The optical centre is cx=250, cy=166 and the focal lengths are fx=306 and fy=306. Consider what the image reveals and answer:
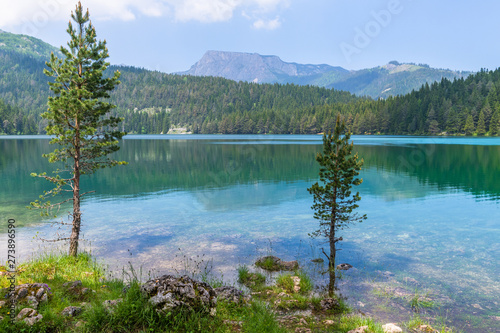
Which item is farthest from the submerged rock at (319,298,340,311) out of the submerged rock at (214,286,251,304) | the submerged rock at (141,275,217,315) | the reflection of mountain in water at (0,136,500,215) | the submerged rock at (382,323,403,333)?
the reflection of mountain in water at (0,136,500,215)

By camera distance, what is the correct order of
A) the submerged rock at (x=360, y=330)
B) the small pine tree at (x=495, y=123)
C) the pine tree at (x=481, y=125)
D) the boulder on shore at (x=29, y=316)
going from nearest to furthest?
the boulder on shore at (x=29, y=316)
the submerged rock at (x=360, y=330)
the small pine tree at (x=495, y=123)
the pine tree at (x=481, y=125)

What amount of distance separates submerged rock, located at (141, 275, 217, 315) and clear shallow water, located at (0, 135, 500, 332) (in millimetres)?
6288

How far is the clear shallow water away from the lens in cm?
1595

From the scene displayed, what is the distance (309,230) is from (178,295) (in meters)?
→ 18.5

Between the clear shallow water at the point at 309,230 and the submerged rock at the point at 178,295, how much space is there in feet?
20.6

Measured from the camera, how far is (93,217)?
102ft

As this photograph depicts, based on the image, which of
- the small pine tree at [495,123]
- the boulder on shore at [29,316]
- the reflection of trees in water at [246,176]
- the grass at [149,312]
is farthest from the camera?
the small pine tree at [495,123]

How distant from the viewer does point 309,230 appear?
27.0 m

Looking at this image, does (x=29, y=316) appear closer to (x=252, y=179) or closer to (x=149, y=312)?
(x=149, y=312)

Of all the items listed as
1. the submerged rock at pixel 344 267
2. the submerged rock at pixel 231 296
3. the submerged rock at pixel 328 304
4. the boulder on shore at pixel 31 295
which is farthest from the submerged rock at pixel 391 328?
the boulder on shore at pixel 31 295

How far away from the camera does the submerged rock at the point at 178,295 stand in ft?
32.6

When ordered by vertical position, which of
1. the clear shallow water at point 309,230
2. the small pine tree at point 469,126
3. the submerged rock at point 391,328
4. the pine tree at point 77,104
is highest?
the small pine tree at point 469,126

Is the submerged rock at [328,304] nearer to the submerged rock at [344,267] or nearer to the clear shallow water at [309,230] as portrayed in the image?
the clear shallow water at [309,230]

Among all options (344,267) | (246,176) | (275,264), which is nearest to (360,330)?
(344,267)
